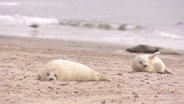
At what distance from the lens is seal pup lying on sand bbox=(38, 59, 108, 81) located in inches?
349

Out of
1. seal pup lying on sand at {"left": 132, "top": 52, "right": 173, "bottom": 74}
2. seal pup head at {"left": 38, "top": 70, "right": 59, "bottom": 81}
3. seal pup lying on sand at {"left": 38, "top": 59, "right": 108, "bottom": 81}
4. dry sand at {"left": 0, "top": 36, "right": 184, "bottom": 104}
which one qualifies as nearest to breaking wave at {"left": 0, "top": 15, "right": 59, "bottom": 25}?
dry sand at {"left": 0, "top": 36, "right": 184, "bottom": 104}

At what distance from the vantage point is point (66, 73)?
A: 902cm

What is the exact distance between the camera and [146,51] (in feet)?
56.2

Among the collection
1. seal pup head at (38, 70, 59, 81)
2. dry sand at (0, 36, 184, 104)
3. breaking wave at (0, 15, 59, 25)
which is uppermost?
breaking wave at (0, 15, 59, 25)

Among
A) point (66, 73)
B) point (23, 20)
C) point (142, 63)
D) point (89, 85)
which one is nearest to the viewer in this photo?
point (89, 85)

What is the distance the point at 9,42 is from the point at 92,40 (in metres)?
3.69

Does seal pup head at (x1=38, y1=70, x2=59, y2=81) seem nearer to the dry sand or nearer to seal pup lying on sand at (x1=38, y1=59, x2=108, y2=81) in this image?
seal pup lying on sand at (x1=38, y1=59, x2=108, y2=81)

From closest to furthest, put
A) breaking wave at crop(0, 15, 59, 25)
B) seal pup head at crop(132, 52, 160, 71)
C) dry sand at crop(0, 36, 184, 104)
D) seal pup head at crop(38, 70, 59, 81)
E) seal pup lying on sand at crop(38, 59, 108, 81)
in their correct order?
dry sand at crop(0, 36, 184, 104) < seal pup head at crop(38, 70, 59, 81) < seal pup lying on sand at crop(38, 59, 108, 81) < seal pup head at crop(132, 52, 160, 71) < breaking wave at crop(0, 15, 59, 25)

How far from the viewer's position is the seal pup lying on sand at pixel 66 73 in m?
8.86

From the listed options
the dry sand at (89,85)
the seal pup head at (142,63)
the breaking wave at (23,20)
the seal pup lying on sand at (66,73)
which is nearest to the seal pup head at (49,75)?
the seal pup lying on sand at (66,73)

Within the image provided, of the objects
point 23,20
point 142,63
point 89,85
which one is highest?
point 23,20

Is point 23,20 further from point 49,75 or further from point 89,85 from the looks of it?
point 89,85

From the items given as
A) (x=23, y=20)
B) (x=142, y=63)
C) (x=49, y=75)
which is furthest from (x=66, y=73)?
(x=23, y=20)

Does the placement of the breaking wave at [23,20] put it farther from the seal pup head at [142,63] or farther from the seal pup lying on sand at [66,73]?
the seal pup lying on sand at [66,73]
